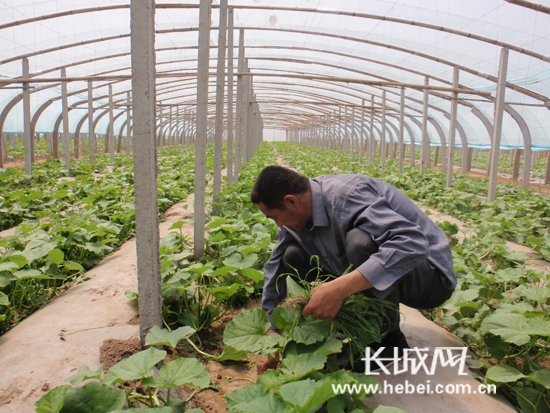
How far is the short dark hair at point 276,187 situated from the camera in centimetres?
217

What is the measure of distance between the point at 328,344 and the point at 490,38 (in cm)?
901

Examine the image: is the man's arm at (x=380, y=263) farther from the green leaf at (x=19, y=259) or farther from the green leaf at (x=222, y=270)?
the green leaf at (x=19, y=259)

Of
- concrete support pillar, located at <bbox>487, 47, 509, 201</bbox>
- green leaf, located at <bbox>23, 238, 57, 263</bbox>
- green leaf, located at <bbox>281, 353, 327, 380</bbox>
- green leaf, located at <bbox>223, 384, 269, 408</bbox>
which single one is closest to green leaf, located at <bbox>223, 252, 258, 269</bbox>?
green leaf, located at <bbox>281, 353, 327, 380</bbox>

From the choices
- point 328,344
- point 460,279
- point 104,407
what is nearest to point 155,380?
point 104,407

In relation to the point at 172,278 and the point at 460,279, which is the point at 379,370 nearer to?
the point at 460,279

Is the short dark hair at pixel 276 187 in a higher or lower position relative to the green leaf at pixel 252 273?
higher

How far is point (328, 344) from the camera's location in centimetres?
189

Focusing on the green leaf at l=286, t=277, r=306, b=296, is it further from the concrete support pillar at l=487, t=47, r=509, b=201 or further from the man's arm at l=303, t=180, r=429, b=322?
the concrete support pillar at l=487, t=47, r=509, b=201

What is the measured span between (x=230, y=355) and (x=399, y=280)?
1062 mm

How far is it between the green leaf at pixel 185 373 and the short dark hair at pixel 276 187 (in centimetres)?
91

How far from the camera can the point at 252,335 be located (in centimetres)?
208

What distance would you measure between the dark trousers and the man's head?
0.27m

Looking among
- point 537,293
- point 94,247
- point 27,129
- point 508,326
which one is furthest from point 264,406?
point 27,129

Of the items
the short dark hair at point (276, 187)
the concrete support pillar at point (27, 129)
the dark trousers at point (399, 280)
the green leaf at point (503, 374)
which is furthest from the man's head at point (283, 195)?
the concrete support pillar at point (27, 129)
